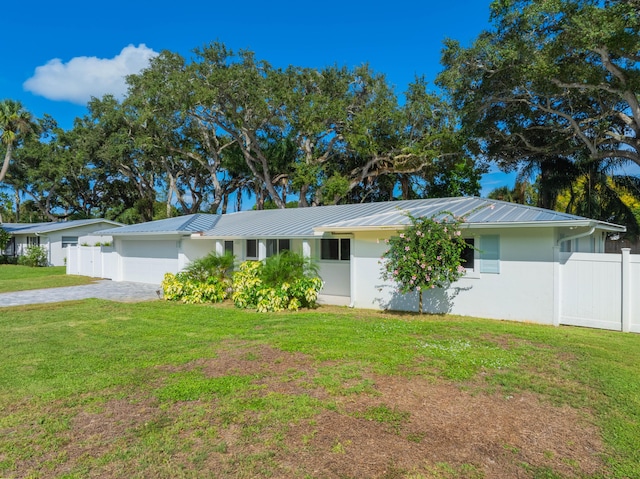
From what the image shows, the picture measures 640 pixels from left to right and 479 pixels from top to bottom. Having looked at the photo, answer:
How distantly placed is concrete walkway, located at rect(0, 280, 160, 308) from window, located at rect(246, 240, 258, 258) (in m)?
3.93

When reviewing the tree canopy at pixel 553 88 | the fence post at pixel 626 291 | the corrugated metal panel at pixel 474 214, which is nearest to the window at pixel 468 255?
the corrugated metal panel at pixel 474 214

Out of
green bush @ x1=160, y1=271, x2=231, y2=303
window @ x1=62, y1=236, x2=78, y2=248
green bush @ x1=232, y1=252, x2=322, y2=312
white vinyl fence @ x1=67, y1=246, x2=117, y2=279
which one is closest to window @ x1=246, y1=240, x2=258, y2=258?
green bush @ x1=160, y1=271, x2=231, y2=303

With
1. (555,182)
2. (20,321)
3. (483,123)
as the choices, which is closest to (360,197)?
(483,123)

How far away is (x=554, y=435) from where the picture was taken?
148 inches

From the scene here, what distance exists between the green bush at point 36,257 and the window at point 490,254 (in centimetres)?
2935

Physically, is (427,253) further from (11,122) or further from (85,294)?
(11,122)

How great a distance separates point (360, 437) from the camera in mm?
3705

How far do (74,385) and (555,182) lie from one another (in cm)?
2057

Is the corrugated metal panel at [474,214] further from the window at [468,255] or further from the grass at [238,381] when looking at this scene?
→ the grass at [238,381]

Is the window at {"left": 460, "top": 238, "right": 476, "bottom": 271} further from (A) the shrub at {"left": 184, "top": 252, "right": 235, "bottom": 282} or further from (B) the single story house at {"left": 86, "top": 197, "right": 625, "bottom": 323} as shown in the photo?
(A) the shrub at {"left": 184, "top": 252, "right": 235, "bottom": 282}

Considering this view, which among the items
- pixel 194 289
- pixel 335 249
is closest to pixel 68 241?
pixel 194 289

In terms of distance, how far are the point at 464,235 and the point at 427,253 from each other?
52.9 inches

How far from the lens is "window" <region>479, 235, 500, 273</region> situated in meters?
9.66

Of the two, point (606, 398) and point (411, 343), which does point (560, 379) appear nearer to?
point (606, 398)
